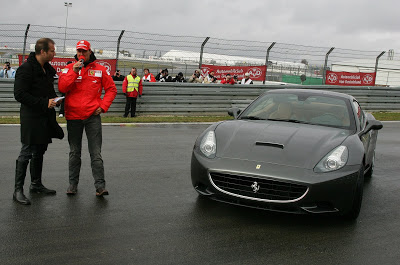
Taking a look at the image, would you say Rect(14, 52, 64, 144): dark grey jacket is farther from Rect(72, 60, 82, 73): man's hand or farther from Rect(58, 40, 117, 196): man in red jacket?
Rect(72, 60, 82, 73): man's hand

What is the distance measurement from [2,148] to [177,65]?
11.3 metres

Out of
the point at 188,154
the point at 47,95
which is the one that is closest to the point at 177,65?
the point at 188,154

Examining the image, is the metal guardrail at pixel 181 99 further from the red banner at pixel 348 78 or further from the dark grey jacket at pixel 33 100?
the dark grey jacket at pixel 33 100

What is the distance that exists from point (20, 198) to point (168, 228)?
1708 mm

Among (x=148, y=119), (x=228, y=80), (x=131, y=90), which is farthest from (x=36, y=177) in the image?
(x=228, y=80)

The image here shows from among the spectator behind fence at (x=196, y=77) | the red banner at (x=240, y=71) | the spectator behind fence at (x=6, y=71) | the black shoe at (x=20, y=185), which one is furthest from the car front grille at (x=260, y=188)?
the spectator behind fence at (x=6, y=71)

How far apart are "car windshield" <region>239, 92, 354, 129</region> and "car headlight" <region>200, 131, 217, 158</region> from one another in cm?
93

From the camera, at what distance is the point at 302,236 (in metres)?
4.67

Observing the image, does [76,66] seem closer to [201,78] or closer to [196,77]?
[196,77]

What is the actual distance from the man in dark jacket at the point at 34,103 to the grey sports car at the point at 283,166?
64.8 inches

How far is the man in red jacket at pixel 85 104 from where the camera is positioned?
548 centimetres

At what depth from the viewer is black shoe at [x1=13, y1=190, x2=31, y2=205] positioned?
5.25 meters

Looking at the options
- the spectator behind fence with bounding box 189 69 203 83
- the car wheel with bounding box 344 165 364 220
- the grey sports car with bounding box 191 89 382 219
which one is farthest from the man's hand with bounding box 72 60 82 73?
the spectator behind fence with bounding box 189 69 203 83

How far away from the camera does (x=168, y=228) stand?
4.70 m
